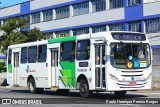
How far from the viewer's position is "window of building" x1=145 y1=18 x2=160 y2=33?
152 feet

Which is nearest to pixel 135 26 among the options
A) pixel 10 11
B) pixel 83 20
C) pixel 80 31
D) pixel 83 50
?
pixel 83 20

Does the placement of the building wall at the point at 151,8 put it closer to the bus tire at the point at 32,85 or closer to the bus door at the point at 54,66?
the bus tire at the point at 32,85

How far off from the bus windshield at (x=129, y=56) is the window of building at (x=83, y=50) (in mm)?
1653

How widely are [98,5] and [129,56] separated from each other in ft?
120

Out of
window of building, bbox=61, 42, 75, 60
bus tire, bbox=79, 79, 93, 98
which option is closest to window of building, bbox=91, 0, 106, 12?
window of building, bbox=61, 42, 75, 60

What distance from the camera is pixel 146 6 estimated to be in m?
47.2

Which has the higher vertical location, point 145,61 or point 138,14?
point 138,14

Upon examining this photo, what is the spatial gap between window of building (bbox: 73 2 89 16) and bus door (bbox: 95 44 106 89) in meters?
37.7

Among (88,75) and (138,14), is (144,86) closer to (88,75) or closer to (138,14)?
(88,75)

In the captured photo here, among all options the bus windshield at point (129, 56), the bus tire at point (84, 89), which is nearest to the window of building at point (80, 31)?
the bus tire at point (84, 89)

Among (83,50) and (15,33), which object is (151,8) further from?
(83,50)

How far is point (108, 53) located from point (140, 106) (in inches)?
166

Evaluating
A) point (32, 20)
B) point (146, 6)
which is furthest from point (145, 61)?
point (32, 20)

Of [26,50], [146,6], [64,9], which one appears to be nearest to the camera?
[26,50]
